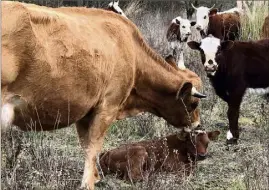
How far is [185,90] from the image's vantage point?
Result: 7.18 meters

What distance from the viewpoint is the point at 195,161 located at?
7.18 metres

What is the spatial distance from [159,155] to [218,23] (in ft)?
35.9

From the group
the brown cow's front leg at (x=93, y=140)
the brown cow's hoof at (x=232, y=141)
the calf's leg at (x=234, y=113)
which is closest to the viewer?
the brown cow's front leg at (x=93, y=140)

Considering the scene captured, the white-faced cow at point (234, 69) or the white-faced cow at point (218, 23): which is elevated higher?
the white-faced cow at point (218, 23)

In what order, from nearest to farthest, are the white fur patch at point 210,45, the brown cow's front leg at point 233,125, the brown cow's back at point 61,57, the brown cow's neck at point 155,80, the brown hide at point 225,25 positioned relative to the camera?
the brown cow's back at point 61,57, the brown cow's neck at point 155,80, the brown cow's front leg at point 233,125, the white fur patch at point 210,45, the brown hide at point 225,25

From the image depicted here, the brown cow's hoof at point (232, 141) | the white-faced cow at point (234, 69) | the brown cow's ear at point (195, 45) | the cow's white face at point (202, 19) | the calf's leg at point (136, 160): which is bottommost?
the calf's leg at point (136, 160)

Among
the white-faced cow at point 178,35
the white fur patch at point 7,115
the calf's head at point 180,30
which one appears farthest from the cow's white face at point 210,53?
the calf's head at point 180,30

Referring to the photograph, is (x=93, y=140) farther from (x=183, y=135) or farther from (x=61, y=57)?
(x=183, y=135)

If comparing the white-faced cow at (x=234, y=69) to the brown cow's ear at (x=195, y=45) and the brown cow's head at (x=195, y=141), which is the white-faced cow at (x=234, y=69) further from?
the brown cow's head at (x=195, y=141)

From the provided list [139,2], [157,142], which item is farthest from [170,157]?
[139,2]

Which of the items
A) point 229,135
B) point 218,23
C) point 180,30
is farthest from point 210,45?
point 218,23

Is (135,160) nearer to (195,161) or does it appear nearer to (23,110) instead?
(195,161)

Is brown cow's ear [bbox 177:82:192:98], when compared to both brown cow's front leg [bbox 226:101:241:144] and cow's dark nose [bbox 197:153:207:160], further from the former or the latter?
brown cow's front leg [bbox 226:101:241:144]

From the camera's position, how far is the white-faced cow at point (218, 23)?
17.0 meters
